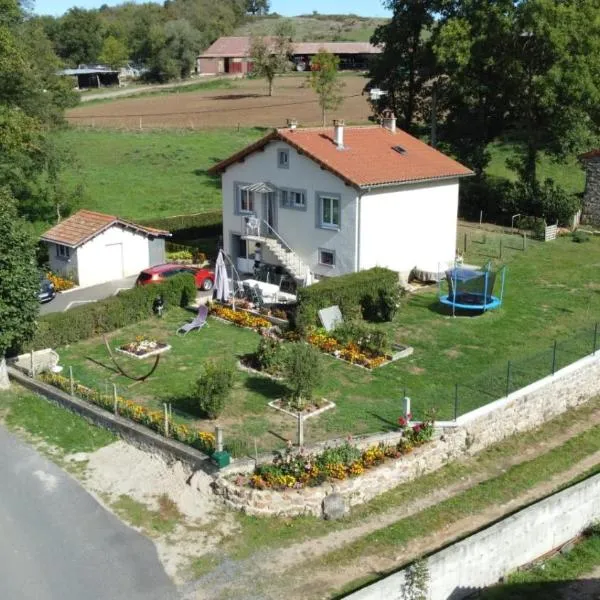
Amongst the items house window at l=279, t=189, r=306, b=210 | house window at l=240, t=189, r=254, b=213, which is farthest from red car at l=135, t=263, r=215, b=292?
house window at l=279, t=189, r=306, b=210

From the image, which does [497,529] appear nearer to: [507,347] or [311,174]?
[507,347]

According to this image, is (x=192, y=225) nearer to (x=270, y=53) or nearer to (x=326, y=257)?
(x=326, y=257)

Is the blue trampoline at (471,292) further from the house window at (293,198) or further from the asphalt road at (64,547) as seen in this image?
the asphalt road at (64,547)

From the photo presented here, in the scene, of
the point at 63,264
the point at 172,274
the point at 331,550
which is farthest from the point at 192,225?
the point at 331,550

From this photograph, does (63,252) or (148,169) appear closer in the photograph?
(63,252)

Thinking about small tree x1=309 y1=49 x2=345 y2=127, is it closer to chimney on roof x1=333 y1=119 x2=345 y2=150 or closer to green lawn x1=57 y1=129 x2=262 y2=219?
green lawn x1=57 y1=129 x2=262 y2=219

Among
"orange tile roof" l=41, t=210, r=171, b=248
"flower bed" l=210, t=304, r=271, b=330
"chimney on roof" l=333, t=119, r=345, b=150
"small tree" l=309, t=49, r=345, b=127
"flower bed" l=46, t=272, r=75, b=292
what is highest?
"small tree" l=309, t=49, r=345, b=127

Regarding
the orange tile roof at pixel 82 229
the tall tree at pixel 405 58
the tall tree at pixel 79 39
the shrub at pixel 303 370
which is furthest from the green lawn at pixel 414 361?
the tall tree at pixel 79 39
